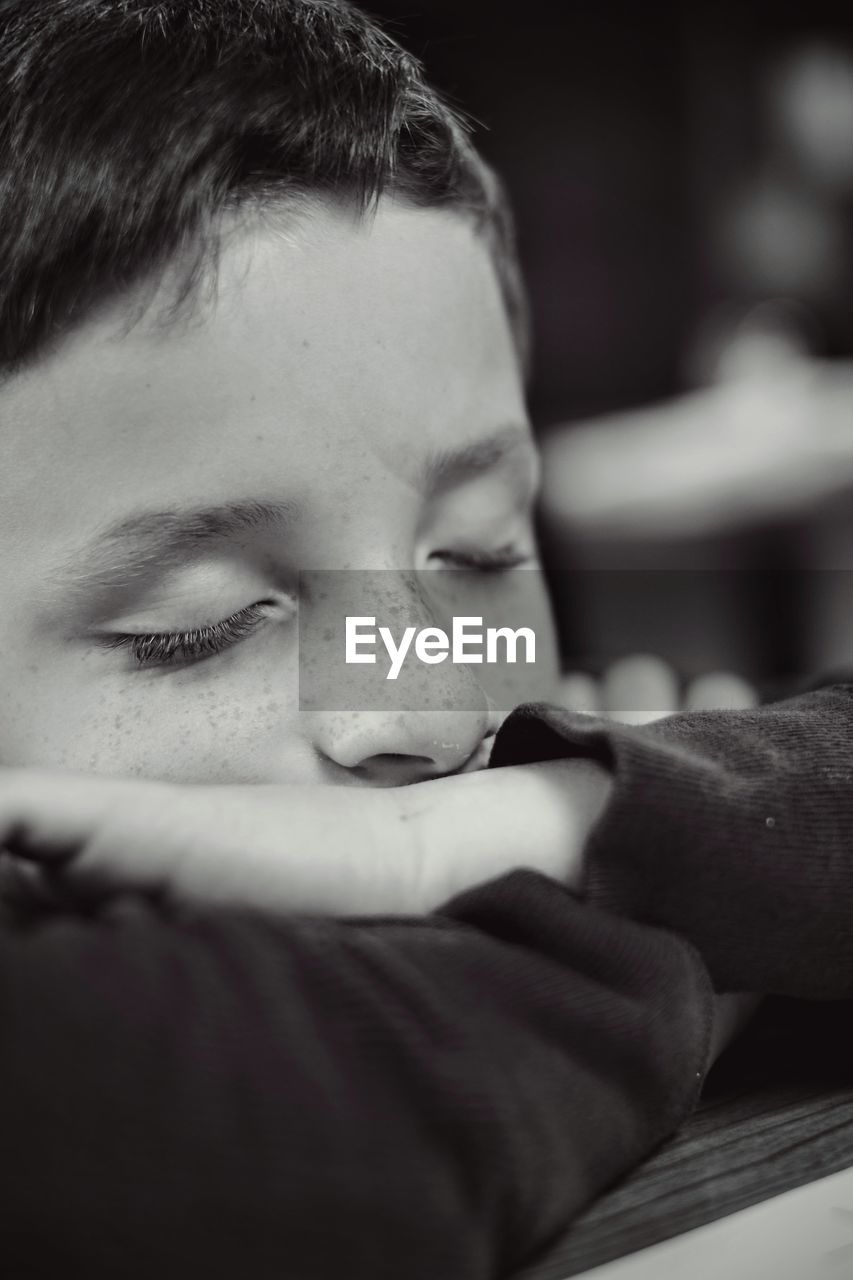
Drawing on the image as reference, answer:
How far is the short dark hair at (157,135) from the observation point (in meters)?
0.47

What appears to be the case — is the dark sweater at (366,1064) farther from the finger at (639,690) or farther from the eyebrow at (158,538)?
the finger at (639,690)

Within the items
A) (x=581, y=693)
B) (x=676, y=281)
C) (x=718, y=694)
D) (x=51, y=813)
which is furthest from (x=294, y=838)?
(x=676, y=281)

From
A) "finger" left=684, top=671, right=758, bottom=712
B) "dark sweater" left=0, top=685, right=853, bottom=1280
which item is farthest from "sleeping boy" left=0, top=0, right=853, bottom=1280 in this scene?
"finger" left=684, top=671, right=758, bottom=712

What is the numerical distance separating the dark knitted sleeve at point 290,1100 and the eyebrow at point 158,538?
0.67 ft

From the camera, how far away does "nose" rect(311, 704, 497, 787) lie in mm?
415

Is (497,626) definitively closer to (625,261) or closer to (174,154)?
(174,154)

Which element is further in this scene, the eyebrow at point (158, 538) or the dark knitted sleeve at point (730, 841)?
the eyebrow at point (158, 538)

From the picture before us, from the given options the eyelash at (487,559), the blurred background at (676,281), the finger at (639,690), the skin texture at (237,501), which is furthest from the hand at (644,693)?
the blurred background at (676,281)

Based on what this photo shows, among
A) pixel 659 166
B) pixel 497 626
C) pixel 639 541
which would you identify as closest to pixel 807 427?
pixel 639 541

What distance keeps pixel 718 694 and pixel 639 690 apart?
0.09m

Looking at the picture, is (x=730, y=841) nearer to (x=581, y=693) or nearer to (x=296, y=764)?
(x=296, y=764)

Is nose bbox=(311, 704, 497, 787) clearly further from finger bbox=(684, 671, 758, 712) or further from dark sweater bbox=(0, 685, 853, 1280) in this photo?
finger bbox=(684, 671, 758, 712)

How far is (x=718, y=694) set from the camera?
0.75 metres

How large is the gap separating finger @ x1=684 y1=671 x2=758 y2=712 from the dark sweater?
1.31 feet
